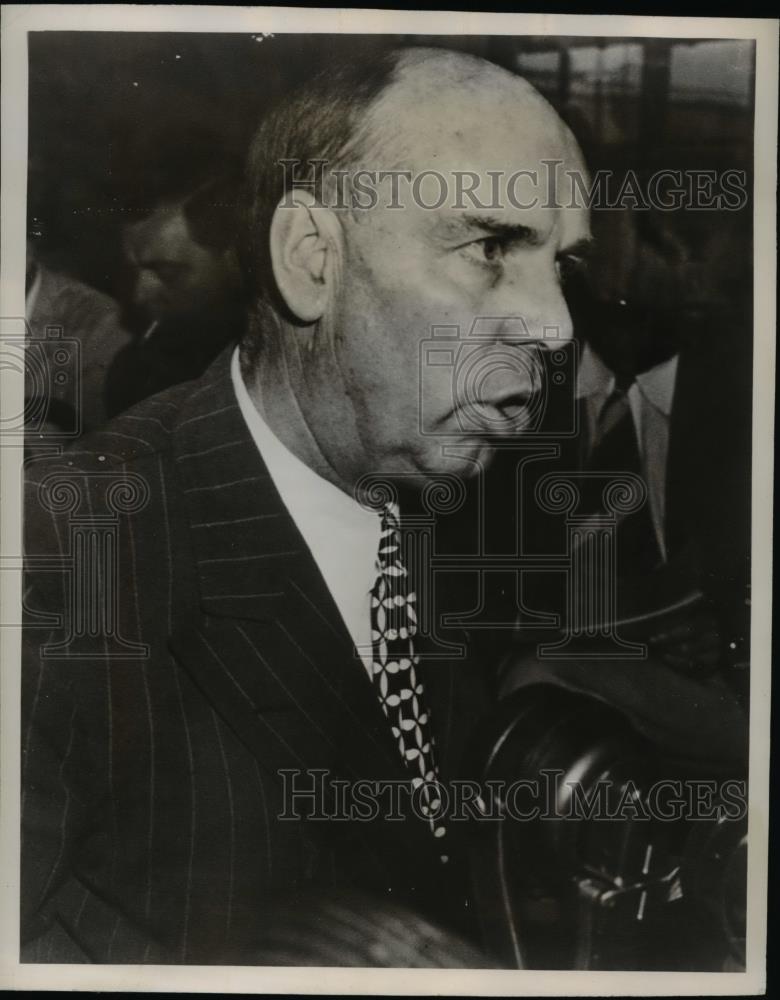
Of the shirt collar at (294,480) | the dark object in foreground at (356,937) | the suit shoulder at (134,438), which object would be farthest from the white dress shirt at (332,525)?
the dark object in foreground at (356,937)

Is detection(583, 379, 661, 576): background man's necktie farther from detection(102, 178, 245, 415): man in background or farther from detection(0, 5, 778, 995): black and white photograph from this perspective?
detection(102, 178, 245, 415): man in background

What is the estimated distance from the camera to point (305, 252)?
1778mm

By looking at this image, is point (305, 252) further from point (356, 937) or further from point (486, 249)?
point (356, 937)

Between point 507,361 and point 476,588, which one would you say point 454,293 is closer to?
point 507,361

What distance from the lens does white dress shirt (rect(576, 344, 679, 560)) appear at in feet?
5.94

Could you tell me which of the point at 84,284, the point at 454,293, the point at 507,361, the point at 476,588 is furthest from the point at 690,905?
the point at 84,284

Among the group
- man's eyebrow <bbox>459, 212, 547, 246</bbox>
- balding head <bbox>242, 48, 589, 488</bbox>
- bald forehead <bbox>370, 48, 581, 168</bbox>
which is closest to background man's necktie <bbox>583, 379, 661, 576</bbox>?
balding head <bbox>242, 48, 589, 488</bbox>

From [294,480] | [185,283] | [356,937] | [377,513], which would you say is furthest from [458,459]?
[356,937]

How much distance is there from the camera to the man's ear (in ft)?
5.82

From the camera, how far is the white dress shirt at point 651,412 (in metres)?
1.81

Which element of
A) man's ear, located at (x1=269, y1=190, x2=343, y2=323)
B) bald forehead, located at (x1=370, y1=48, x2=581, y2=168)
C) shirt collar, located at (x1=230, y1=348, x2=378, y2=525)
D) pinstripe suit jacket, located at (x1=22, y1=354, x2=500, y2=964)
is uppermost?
bald forehead, located at (x1=370, y1=48, x2=581, y2=168)

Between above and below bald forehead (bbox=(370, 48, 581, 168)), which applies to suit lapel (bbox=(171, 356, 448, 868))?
below

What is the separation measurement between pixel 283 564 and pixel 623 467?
63 cm

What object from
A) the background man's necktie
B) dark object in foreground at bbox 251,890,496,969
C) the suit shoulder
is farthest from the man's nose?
dark object in foreground at bbox 251,890,496,969
